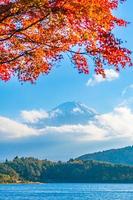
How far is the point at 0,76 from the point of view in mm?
23281

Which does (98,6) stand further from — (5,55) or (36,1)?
(5,55)

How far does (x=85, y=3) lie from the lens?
1816cm

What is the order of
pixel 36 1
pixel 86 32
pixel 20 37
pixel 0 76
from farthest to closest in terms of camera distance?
pixel 0 76 → pixel 20 37 → pixel 86 32 → pixel 36 1

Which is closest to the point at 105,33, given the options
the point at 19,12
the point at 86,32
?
the point at 86,32

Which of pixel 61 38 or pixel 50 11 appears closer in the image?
pixel 50 11

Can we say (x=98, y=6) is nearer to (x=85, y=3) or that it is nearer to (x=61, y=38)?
(x=85, y=3)

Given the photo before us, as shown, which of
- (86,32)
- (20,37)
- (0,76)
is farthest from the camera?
(0,76)

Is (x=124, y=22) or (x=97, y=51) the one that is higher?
(x=124, y=22)

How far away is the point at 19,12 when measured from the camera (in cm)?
1841

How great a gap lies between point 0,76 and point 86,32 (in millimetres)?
5706

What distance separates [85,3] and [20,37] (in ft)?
11.8

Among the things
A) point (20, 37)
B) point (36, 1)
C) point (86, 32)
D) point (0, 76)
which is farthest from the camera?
point (0, 76)

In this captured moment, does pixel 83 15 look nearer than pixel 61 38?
Yes

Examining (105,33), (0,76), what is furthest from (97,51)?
Answer: (0,76)
